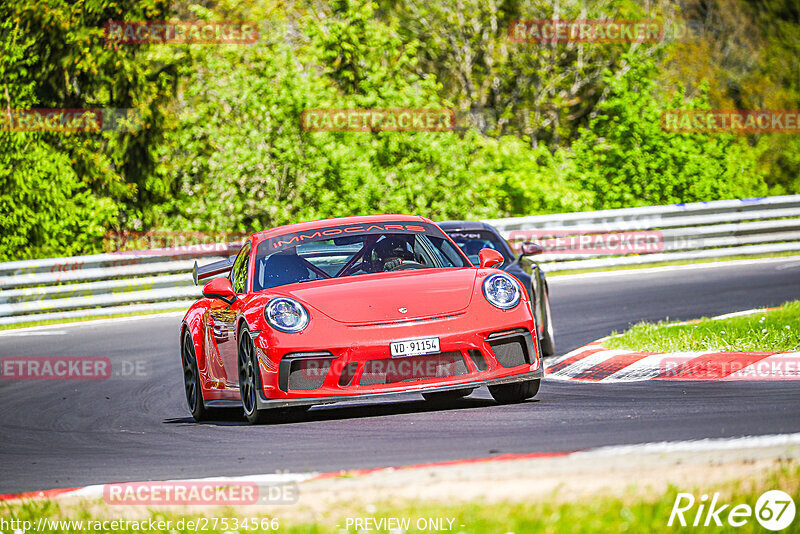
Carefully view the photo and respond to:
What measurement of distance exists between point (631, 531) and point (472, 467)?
126cm

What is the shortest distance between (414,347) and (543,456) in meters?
2.14

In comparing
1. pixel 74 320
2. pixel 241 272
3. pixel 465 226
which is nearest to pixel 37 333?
pixel 74 320

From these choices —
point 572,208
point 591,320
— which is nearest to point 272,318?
point 591,320

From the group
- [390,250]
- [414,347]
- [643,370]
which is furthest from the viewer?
[643,370]

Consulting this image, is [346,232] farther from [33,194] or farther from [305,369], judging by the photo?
[33,194]

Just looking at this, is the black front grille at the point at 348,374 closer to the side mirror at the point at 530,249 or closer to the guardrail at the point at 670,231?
the side mirror at the point at 530,249

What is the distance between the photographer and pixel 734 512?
171 inches

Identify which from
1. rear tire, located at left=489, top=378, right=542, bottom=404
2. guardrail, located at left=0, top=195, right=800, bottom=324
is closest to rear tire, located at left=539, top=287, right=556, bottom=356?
rear tire, located at left=489, top=378, right=542, bottom=404

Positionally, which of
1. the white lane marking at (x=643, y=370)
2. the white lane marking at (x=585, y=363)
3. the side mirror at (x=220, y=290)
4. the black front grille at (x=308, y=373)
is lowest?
the white lane marking at (x=585, y=363)

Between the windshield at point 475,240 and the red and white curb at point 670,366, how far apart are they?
1684 mm

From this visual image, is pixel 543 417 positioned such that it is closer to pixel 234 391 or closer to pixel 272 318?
pixel 272 318

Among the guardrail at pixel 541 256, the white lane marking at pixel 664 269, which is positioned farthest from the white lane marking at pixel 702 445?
the guardrail at pixel 541 256

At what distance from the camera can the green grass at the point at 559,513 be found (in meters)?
4.24

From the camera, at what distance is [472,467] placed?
17.5 ft
